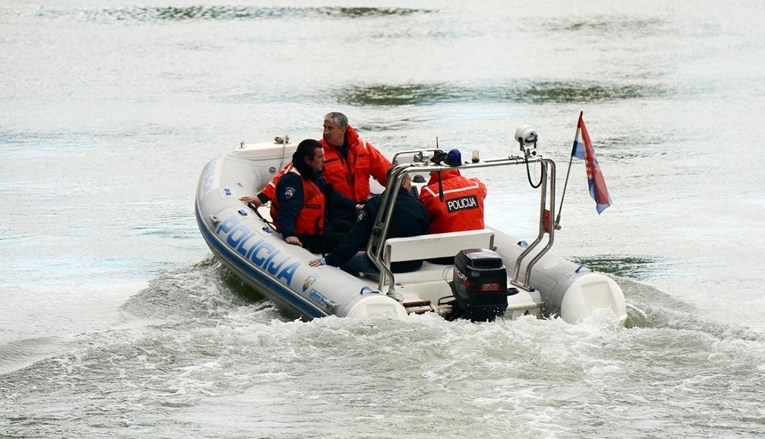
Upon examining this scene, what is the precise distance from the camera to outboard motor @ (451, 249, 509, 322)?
7027mm

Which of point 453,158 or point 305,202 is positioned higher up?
point 453,158

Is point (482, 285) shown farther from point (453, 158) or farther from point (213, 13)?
point (213, 13)

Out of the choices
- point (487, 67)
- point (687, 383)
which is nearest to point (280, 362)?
point (687, 383)

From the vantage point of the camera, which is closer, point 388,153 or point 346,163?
point 346,163

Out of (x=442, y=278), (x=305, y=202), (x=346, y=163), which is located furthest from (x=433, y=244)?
(x=346, y=163)

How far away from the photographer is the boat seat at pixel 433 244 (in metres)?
7.29

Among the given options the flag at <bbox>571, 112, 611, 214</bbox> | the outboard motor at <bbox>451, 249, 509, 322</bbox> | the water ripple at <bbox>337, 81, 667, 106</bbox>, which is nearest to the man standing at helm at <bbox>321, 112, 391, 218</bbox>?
the outboard motor at <bbox>451, 249, 509, 322</bbox>

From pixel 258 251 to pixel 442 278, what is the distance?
1.21m

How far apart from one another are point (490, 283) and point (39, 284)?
372 cm

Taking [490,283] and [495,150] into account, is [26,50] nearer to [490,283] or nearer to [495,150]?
[495,150]

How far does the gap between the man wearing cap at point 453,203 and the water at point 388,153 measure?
2.51 feet

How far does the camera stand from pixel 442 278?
764cm

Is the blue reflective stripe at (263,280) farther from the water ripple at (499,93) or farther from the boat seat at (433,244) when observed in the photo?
the water ripple at (499,93)

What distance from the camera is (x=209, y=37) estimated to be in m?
22.1
